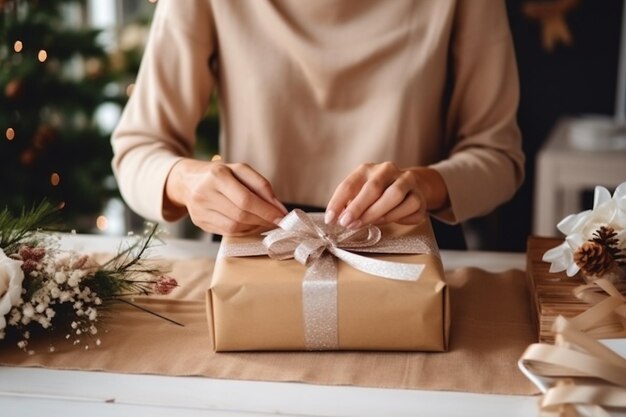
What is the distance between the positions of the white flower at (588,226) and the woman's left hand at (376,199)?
167 mm

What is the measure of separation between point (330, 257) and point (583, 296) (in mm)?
289

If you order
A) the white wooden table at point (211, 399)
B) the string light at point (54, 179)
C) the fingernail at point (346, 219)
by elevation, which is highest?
the fingernail at point (346, 219)

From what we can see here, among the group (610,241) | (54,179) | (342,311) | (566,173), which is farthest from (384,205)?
A: (566,173)

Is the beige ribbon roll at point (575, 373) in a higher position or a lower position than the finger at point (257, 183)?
lower

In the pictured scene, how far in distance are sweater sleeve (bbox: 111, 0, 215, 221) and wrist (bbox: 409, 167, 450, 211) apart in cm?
40

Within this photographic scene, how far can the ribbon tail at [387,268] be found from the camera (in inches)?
37.0

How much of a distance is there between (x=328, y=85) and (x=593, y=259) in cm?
57

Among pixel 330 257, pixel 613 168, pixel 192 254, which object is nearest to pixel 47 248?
pixel 192 254

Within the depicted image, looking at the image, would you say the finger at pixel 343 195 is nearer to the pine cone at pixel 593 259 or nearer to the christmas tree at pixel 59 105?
the pine cone at pixel 593 259

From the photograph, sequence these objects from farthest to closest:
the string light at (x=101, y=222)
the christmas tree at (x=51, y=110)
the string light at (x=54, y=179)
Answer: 1. the string light at (x=101, y=222)
2. the string light at (x=54, y=179)
3. the christmas tree at (x=51, y=110)

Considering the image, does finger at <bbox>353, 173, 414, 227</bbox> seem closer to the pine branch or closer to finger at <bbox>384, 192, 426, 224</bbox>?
finger at <bbox>384, 192, 426, 224</bbox>

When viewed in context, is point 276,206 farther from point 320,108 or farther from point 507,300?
point 320,108

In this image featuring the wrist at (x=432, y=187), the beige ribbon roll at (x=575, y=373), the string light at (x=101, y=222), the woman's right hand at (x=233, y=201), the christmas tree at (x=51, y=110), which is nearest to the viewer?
the beige ribbon roll at (x=575, y=373)

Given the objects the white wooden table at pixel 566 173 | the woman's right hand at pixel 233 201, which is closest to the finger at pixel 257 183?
the woman's right hand at pixel 233 201
